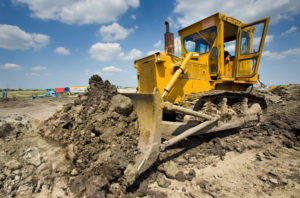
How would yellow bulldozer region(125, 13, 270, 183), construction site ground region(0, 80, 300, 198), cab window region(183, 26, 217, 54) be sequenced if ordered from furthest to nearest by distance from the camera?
cab window region(183, 26, 217, 54)
yellow bulldozer region(125, 13, 270, 183)
construction site ground region(0, 80, 300, 198)

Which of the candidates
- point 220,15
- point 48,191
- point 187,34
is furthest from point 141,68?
point 48,191

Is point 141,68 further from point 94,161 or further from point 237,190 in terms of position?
point 237,190

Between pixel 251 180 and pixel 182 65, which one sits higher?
pixel 182 65

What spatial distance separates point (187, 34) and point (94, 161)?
445cm

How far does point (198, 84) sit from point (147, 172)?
2788 mm

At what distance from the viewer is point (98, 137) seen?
2.96 meters

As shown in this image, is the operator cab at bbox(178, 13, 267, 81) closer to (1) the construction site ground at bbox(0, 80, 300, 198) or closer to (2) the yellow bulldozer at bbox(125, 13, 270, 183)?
(2) the yellow bulldozer at bbox(125, 13, 270, 183)

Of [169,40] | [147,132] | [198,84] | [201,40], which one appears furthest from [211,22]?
A: [147,132]

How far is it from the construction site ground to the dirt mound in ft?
0.05

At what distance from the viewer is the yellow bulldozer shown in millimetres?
2973

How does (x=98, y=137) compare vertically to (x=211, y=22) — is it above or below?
below

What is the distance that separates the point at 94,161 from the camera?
2.68m

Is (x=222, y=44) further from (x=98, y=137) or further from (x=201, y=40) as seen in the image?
(x=98, y=137)

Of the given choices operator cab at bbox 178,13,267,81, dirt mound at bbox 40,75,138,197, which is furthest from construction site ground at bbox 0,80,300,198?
operator cab at bbox 178,13,267,81
